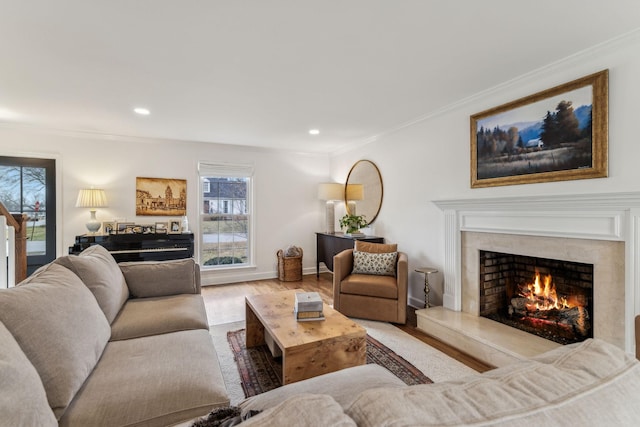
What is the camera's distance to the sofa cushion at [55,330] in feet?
3.54

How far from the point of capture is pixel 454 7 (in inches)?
66.5

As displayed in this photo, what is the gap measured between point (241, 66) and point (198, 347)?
2.02 m

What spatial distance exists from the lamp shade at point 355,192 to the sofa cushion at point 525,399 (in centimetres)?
404

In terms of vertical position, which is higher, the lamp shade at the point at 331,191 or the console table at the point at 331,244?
the lamp shade at the point at 331,191

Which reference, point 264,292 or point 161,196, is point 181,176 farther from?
point 264,292

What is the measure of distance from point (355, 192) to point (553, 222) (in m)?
2.63

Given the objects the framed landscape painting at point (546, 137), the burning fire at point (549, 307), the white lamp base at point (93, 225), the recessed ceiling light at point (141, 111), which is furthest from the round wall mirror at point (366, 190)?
the white lamp base at point (93, 225)

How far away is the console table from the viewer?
14.1 feet

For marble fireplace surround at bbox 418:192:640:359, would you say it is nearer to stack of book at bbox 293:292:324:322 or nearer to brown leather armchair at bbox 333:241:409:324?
brown leather armchair at bbox 333:241:409:324

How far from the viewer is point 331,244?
474 centimetres

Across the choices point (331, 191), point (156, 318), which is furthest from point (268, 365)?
point (331, 191)

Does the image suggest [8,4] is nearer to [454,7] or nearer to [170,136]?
[454,7]

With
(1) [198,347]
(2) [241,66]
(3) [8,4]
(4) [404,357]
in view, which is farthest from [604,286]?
(3) [8,4]

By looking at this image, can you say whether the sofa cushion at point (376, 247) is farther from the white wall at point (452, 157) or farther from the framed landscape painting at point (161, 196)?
the framed landscape painting at point (161, 196)
